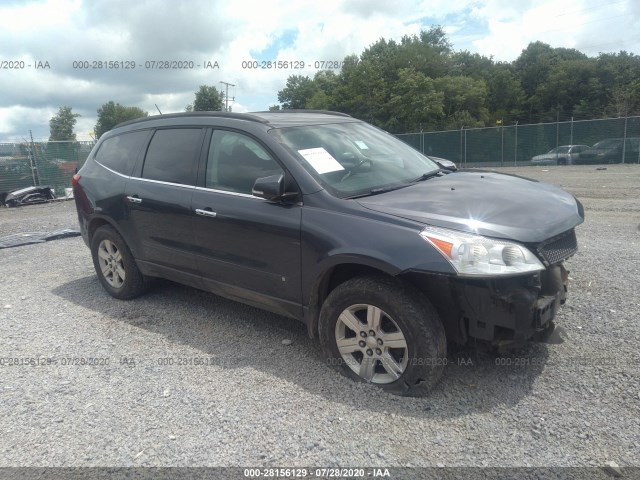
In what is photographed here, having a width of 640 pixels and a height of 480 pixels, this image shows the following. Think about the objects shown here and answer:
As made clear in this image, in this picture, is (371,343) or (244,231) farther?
(244,231)

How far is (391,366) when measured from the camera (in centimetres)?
314

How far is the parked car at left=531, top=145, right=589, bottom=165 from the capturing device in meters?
24.4

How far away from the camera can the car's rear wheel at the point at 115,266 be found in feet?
16.6

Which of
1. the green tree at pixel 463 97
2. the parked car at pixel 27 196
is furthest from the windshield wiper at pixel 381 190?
the green tree at pixel 463 97

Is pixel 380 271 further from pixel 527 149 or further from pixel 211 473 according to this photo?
pixel 527 149

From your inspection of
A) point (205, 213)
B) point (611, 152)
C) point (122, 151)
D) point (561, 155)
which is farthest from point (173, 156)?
point (561, 155)

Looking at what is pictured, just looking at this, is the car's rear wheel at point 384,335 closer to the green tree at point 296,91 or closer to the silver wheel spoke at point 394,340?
the silver wheel spoke at point 394,340

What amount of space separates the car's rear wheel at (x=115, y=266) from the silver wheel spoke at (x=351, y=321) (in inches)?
107

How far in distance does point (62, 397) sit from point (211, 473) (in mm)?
1469

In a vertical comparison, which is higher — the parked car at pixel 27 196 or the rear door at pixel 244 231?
Result: the rear door at pixel 244 231

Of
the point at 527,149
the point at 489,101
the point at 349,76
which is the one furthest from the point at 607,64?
the point at 527,149

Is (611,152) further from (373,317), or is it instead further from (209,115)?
(373,317)

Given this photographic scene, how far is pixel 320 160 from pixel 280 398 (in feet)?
5.69

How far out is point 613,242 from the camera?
6344 mm
